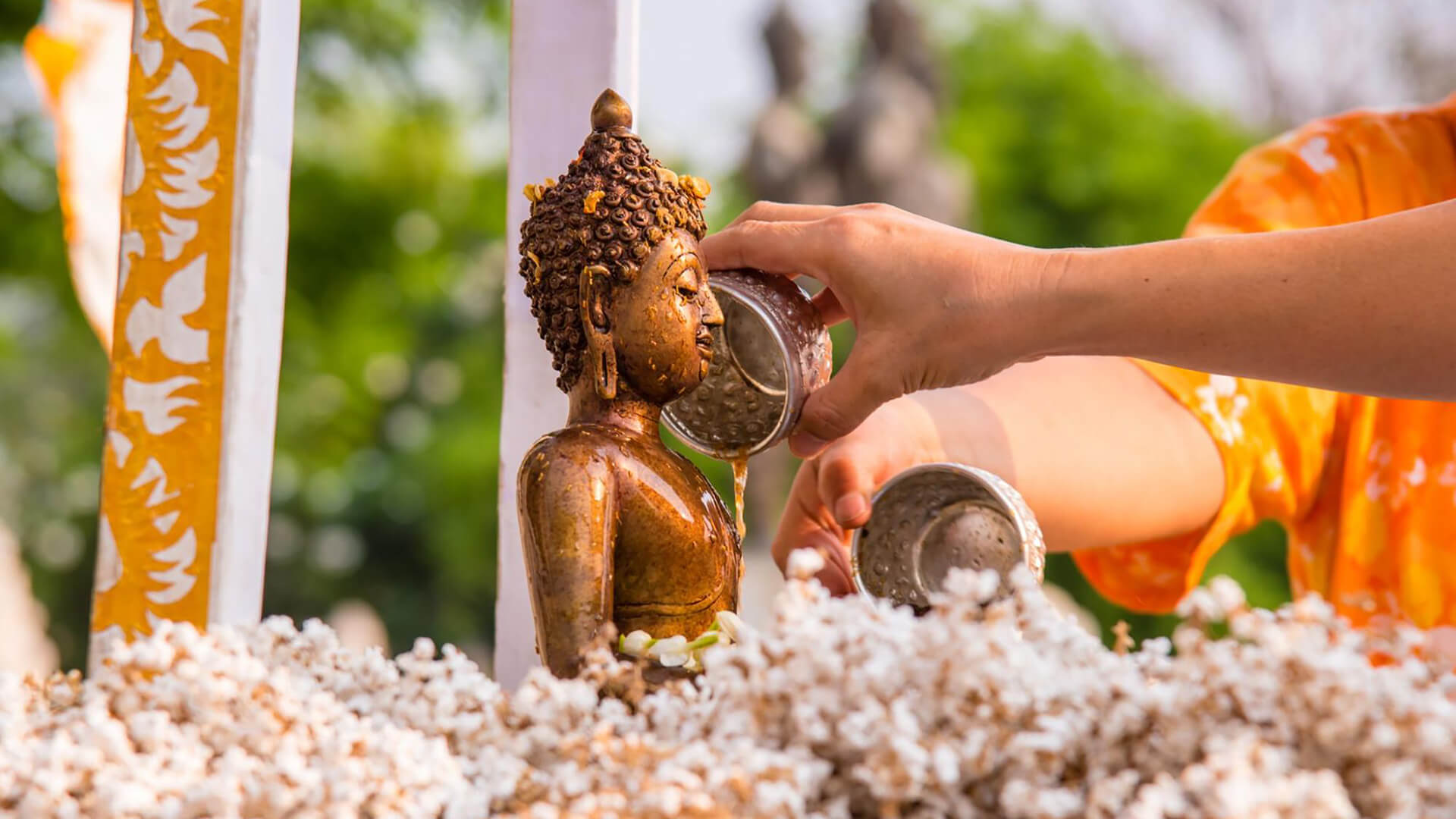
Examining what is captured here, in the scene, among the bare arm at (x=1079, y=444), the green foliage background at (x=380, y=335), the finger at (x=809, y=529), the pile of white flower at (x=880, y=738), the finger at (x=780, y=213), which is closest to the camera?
the pile of white flower at (x=880, y=738)

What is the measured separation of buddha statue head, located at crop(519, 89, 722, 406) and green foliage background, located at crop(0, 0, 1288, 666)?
22.9 feet

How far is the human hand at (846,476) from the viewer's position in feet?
4.53

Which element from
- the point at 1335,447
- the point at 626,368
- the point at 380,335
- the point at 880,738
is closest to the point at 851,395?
the point at 626,368

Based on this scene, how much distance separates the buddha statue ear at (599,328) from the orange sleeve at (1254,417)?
101 cm

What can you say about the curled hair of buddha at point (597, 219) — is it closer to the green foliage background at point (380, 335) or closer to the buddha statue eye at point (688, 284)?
the buddha statue eye at point (688, 284)

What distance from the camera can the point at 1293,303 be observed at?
104 centimetres

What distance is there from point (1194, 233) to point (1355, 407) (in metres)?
0.38

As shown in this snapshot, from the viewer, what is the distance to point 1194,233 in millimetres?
1911

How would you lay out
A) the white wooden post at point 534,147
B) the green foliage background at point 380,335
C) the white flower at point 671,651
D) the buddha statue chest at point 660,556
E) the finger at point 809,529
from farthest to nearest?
the green foliage background at point 380,335 < the finger at point 809,529 < the white wooden post at point 534,147 < the buddha statue chest at point 660,556 < the white flower at point 671,651

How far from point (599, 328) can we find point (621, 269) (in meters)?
0.06

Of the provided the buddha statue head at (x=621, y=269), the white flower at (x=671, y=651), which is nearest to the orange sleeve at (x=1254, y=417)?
Answer: the buddha statue head at (x=621, y=269)

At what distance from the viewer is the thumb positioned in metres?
1.12

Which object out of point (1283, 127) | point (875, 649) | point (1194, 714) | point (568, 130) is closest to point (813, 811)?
point (875, 649)

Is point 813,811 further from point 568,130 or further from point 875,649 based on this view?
point 568,130
